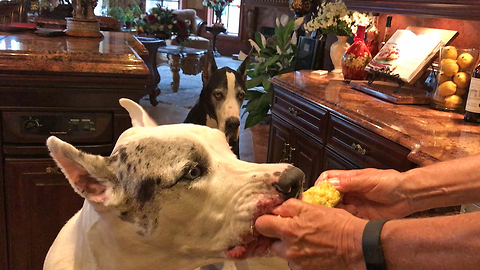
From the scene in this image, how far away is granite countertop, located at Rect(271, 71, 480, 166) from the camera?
1.63 meters

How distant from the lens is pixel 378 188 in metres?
1.32

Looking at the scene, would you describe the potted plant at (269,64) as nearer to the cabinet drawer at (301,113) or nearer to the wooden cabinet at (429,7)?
the cabinet drawer at (301,113)

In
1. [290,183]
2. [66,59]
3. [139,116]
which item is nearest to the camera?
[290,183]

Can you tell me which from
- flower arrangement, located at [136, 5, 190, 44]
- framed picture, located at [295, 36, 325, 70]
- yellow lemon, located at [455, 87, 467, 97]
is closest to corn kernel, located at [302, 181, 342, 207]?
Result: yellow lemon, located at [455, 87, 467, 97]

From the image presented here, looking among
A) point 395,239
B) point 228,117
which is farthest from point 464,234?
point 228,117

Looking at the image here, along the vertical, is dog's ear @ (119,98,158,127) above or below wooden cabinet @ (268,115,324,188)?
above

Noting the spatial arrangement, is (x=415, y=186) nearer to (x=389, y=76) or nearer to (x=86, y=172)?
(x=86, y=172)

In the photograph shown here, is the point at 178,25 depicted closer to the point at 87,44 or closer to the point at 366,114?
the point at 87,44

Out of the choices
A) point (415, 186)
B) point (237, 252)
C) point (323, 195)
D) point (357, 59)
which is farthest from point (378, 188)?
point (357, 59)

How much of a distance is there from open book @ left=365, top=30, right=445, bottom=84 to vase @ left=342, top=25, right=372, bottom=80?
6.2 inches

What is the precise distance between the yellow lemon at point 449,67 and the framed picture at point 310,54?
1.48 m

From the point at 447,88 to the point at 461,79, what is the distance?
77 mm

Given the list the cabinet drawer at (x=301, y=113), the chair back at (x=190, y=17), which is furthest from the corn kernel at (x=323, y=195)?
the chair back at (x=190, y=17)

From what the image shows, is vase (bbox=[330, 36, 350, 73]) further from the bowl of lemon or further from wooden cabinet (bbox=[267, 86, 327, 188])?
the bowl of lemon
